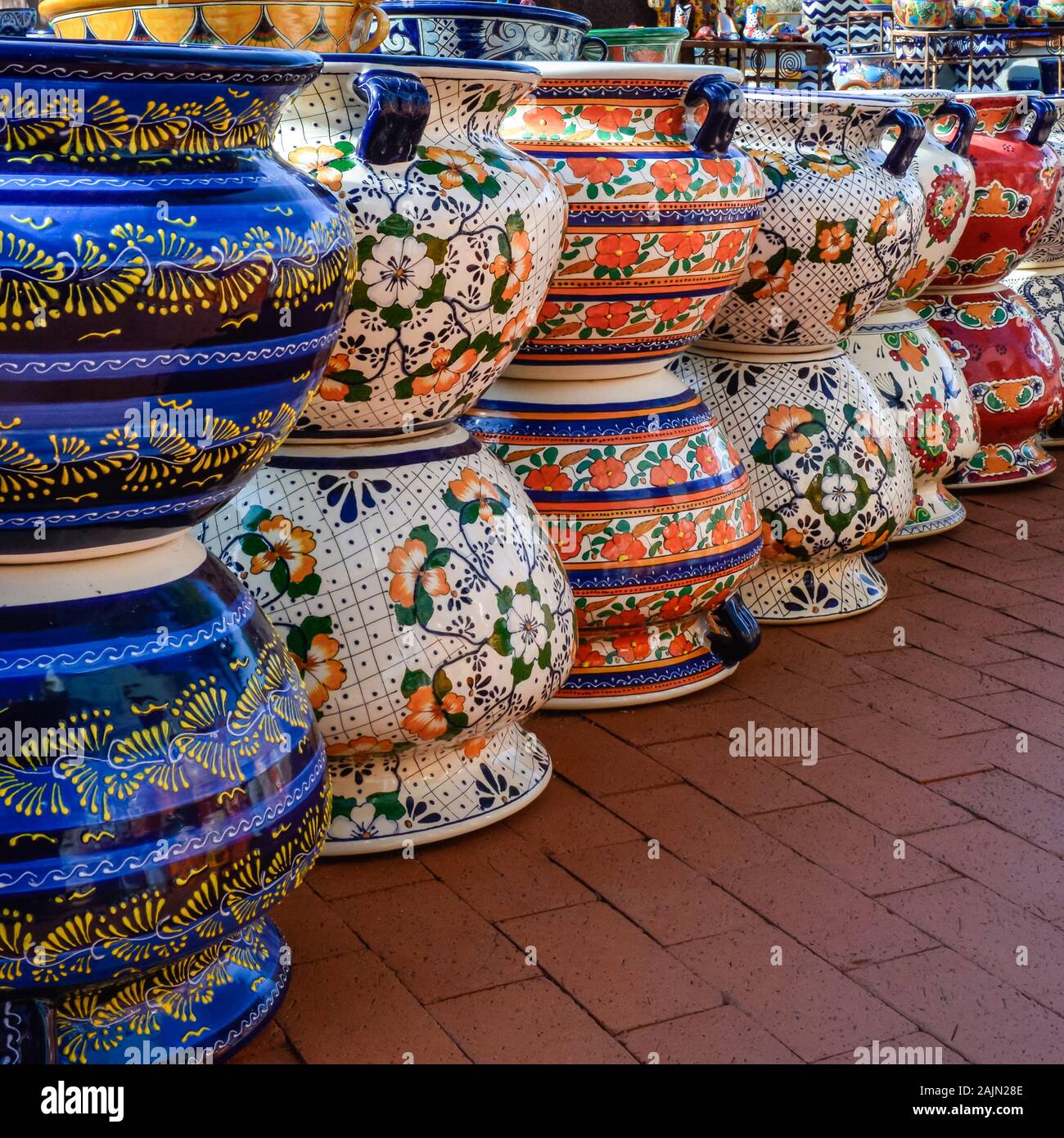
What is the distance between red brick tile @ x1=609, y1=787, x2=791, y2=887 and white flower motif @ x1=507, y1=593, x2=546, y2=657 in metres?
0.29

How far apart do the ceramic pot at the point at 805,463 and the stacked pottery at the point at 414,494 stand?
0.87 metres

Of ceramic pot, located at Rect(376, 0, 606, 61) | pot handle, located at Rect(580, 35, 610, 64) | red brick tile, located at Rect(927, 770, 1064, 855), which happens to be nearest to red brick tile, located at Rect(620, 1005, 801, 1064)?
red brick tile, located at Rect(927, 770, 1064, 855)

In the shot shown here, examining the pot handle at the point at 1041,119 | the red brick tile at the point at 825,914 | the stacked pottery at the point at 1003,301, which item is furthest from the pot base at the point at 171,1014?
the pot handle at the point at 1041,119

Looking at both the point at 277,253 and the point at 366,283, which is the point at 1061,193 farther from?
the point at 277,253

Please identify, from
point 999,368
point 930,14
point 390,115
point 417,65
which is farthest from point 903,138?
point 930,14

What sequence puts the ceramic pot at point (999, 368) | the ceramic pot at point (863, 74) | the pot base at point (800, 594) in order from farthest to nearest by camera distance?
the ceramic pot at point (863, 74)
the ceramic pot at point (999, 368)
the pot base at point (800, 594)

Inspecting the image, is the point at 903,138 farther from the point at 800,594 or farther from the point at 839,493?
the point at 800,594

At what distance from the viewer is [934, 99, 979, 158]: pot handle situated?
3.19 meters

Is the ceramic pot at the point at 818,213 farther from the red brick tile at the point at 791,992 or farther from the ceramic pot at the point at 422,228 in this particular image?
the red brick tile at the point at 791,992

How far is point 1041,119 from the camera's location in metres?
3.52

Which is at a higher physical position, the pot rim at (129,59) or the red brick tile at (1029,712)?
the pot rim at (129,59)

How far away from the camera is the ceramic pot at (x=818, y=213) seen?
8.68 feet

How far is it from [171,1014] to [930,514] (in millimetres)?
2420

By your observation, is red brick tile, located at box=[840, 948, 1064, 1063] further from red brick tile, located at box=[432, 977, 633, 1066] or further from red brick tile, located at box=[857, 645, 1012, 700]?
red brick tile, located at box=[857, 645, 1012, 700]
